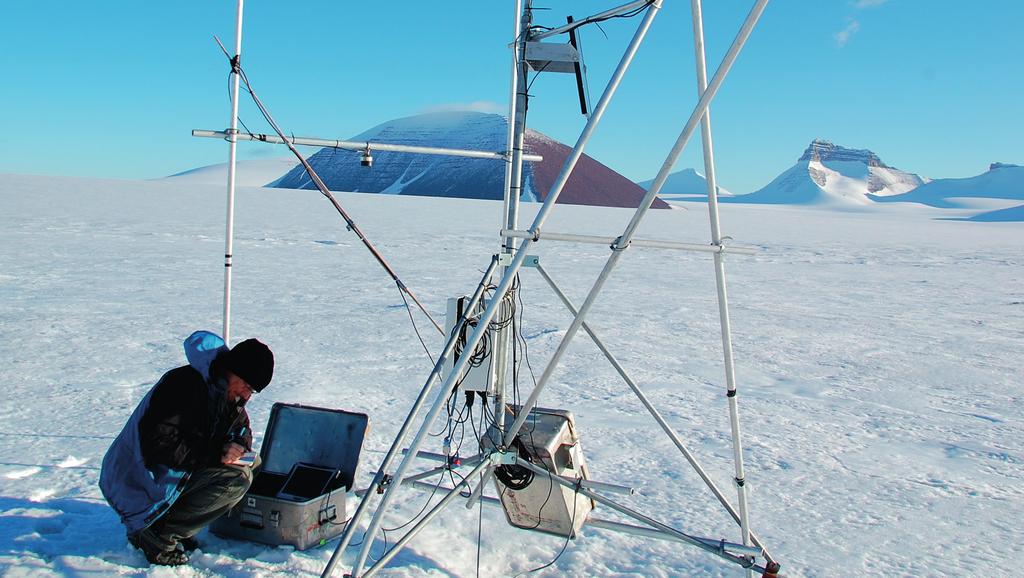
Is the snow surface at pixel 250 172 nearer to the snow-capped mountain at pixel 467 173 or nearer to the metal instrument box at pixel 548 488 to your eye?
the snow-capped mountain at pixel 467 173

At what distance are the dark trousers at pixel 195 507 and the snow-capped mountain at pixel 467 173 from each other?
88.0m

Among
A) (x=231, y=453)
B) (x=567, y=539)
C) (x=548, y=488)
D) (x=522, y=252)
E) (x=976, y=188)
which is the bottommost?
(x=567, y=539)

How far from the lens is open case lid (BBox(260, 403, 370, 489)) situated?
3465 millimetres

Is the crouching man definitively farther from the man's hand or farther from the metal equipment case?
the metal equipment case

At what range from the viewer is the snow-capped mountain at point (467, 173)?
10006 cm

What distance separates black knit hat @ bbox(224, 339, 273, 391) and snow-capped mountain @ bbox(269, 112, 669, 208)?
289 ft

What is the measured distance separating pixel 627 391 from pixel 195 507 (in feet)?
11.9

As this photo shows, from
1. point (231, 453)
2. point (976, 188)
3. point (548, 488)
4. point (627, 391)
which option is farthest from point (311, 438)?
point (976, 188)

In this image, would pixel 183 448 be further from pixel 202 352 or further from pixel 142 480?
pixel 202 352

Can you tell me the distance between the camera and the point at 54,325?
7.12m

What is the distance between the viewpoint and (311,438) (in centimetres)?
353

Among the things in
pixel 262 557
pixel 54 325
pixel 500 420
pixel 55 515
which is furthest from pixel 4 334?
pixel 500 420

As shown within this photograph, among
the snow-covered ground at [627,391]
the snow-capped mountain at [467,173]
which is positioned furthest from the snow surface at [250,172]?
the snow-covered ground at [627,391]

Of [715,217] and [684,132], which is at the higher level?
[684,132]
